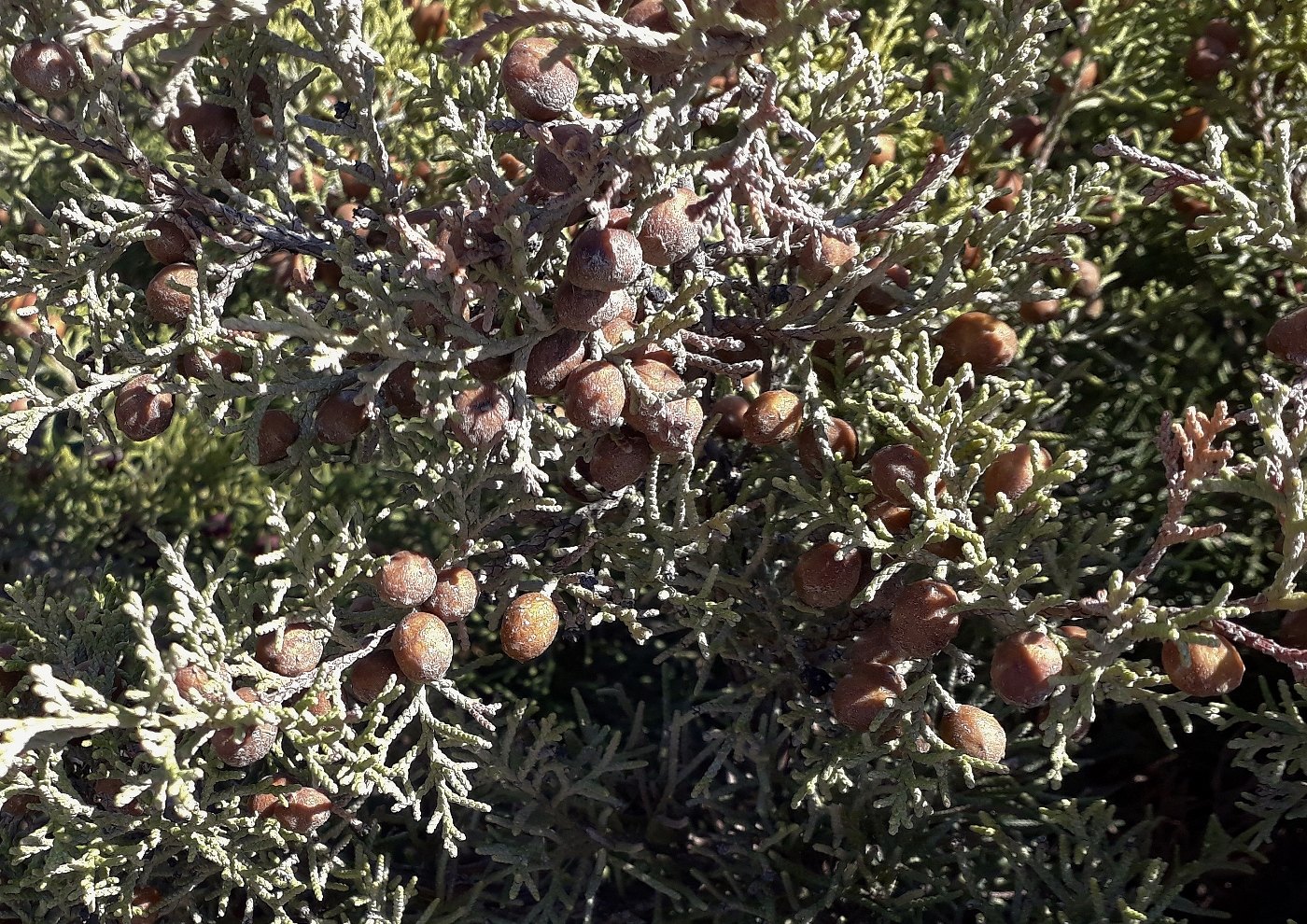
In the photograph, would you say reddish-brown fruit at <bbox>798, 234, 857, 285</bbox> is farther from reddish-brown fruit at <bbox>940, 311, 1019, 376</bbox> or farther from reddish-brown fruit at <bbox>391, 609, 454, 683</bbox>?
reddish-brown fruit at <bbox>391, 609, 454, 683</bbox>

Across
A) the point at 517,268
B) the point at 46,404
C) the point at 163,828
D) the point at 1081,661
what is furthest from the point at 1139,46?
the point at 163,828

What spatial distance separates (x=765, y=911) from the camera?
200cm

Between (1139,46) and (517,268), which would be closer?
(517,268)

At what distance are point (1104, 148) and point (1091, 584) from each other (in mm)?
1075

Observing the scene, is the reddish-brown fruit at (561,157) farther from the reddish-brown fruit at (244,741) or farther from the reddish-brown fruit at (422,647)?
the reddish-brown fruit at (244,741)

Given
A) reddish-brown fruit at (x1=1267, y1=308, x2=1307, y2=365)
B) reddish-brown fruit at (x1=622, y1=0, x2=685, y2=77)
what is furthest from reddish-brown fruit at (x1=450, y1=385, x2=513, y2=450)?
reddish-brown fruit at (x1=1267, y1=308, x2=1307, y2=365)

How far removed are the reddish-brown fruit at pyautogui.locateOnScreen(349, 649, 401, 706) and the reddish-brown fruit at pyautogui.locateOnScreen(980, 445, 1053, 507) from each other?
3.46ft

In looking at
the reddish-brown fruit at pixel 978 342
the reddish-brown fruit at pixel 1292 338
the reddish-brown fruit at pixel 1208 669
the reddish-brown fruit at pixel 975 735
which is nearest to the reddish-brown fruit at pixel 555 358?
the reddish-brown fruit at pixel 978 342

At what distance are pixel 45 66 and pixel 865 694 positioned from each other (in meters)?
1.66

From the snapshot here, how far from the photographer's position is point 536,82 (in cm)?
140

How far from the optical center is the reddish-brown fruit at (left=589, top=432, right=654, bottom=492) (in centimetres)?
167

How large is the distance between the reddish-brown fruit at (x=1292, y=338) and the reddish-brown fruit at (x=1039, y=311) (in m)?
0.47

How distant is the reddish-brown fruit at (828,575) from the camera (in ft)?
5.68

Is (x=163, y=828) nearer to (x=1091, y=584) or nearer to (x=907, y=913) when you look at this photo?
(x=907, y=913)
